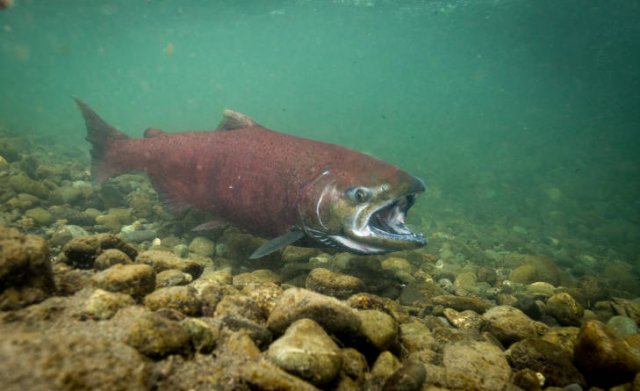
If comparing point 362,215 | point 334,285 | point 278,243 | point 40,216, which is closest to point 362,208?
point 362,215

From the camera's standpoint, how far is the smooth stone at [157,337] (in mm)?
1567

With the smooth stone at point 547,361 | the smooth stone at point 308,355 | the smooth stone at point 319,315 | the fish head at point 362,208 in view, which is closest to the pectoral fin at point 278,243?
the fish head at point 362,208

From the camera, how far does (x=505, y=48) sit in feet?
159

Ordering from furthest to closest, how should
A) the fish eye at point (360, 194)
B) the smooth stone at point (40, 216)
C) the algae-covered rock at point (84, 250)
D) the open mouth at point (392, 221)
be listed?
1. the smooth stone at point (40, 216)
2. the fish eye at point (360, 194)
3. the open mouth at point (392, 221)
4. the algae-covered rock at point (84, 250)

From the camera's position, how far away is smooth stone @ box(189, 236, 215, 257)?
192 inches

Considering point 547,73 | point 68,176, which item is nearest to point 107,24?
point 68,176

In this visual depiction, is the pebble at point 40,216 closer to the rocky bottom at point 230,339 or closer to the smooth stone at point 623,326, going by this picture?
the rocky bottom at point 230,339

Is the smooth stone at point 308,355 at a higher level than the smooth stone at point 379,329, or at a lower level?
higher

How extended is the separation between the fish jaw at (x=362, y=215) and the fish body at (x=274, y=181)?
0.04 feet

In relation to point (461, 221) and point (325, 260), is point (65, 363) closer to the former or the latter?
point (325, 260)

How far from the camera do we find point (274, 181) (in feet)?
15.0

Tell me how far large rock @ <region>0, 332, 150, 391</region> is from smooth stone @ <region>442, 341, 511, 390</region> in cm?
175

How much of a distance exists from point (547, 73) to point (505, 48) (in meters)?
12.8

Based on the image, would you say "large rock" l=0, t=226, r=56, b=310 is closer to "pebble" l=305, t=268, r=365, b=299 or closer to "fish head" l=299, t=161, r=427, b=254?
"pebble" l=305, t=268, r=365, b=299
